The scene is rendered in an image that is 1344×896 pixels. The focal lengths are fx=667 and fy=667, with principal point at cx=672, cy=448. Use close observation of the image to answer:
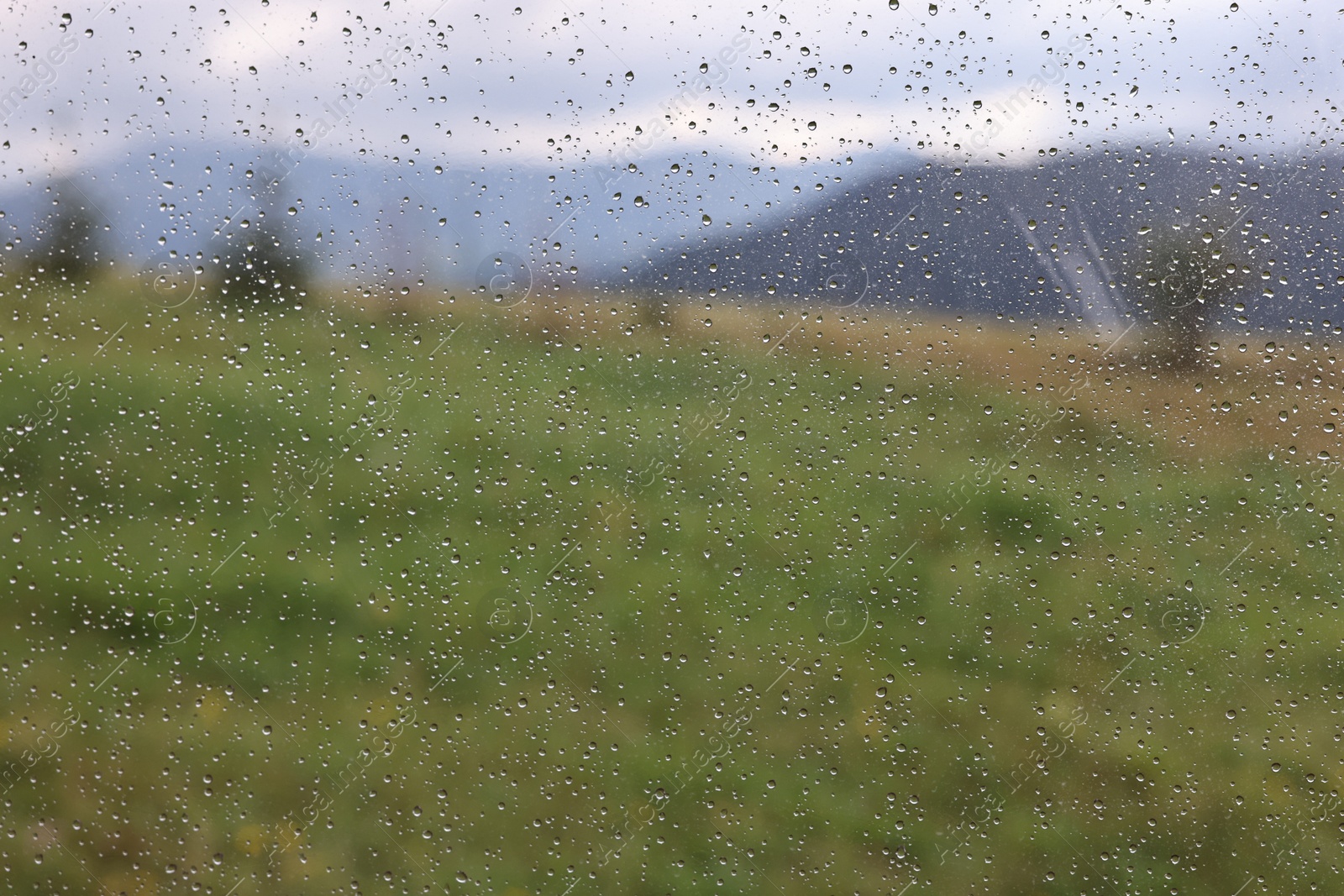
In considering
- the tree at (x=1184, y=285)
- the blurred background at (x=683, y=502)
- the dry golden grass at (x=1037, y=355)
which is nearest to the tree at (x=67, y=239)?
the blurred background at (x=683, y=502)

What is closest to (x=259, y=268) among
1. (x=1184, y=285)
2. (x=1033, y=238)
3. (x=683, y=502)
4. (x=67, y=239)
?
(x=67, y=239)

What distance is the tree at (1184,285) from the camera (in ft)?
3.41

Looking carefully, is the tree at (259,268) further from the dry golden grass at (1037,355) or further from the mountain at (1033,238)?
the mountain at (1033,238)

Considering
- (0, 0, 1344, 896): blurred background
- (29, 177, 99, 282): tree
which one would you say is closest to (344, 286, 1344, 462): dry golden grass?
(0, 0, 1344, 896): blurred background

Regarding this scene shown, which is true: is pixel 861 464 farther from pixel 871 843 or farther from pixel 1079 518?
pixel 871 843

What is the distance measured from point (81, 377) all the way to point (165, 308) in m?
0.19

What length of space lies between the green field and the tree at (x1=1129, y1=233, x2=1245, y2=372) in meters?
0.08

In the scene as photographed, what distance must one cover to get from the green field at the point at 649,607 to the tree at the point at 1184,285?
80 mm

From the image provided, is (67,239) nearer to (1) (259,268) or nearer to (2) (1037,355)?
(1) (259,268)

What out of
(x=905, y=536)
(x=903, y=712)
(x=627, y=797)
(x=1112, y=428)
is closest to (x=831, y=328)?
(x=905, y=536)

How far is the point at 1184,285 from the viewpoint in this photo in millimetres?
1041

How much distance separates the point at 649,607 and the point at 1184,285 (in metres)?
0.99

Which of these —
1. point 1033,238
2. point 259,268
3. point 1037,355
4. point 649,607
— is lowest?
point 649,607

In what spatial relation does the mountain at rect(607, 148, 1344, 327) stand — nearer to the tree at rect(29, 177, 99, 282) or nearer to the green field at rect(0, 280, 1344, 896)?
the green field at rect(0, 280, 1344, 896)
